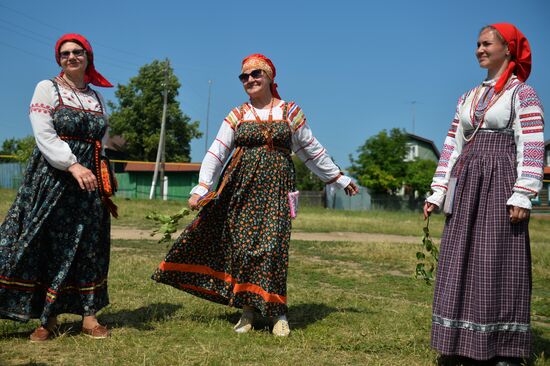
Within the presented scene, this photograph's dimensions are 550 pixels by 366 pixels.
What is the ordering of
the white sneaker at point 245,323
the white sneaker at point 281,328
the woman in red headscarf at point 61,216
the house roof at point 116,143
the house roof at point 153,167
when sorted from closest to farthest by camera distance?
the woman in red headscarf at point 61,216
the white sneaker at point 281,328
the white sneaker at point 245,323
the house roof at point 153,167
the house roof at point 116,143

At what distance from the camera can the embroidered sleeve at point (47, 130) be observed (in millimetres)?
4109

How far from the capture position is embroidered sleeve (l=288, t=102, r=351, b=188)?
4.90m

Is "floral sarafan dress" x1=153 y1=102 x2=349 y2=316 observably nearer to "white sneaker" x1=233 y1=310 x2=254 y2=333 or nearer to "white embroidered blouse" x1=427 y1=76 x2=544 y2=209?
"white sneaker" x1=233 y1=310 x2=254 y2=333

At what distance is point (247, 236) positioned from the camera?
4.67 meters

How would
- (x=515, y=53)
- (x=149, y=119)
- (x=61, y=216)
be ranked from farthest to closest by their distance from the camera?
(x=149, y=119), (x=61, y=216), (x=515, y=53)

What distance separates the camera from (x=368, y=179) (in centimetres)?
4094

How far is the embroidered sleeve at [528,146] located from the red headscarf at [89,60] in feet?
9.70

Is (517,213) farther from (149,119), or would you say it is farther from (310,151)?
(149,119)

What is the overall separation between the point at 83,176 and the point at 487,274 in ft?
8.86

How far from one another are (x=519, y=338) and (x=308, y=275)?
165 inches

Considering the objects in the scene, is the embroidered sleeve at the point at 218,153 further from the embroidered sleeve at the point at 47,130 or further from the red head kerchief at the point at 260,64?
the embroidered sleeve at the point at 47,130

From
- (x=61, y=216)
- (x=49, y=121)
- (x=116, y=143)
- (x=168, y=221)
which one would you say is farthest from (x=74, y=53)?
(x=116, y=143)

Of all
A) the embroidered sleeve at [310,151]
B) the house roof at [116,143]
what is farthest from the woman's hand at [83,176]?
the house roof at [116,143]

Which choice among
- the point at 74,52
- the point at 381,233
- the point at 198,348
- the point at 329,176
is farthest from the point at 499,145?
the point at 381,233
